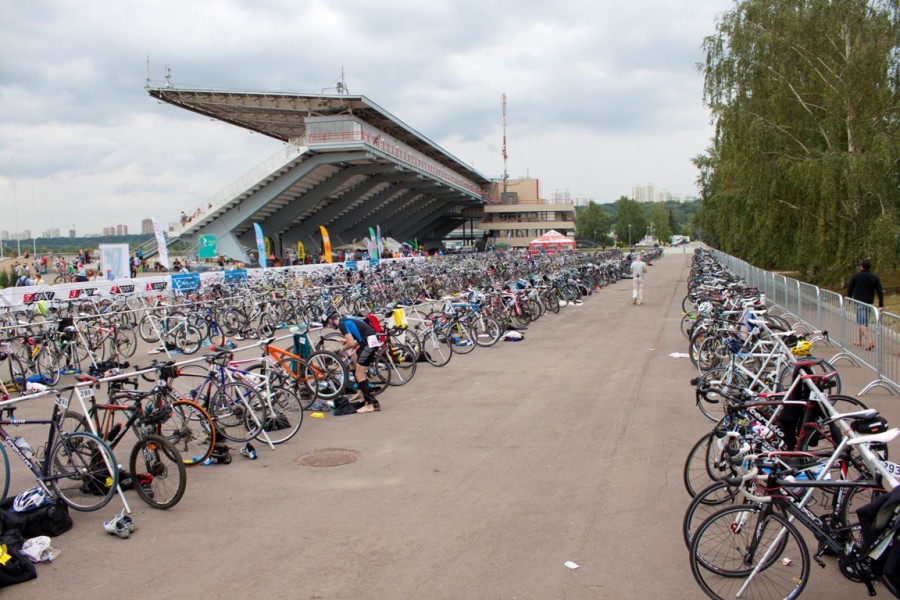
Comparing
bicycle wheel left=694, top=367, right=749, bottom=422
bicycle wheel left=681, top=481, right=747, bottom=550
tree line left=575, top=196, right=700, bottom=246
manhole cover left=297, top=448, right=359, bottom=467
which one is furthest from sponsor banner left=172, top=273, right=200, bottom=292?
tree line left=575, top=196, right=700, bottom=246

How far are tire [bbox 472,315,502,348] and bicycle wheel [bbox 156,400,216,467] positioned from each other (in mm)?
6757

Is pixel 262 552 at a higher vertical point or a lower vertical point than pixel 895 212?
lower

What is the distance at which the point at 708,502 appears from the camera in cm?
384

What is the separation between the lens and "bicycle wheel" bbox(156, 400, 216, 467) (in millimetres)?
5789

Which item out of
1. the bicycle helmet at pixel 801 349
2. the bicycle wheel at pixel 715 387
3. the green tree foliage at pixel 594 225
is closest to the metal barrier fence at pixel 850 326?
the bicycle helmet at pixel 801 349

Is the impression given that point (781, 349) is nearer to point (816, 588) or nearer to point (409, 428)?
point (816, 588)

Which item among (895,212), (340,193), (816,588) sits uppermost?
(340,193)

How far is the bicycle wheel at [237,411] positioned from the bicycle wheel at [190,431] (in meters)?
0.37

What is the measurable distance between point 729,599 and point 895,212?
1849 cm

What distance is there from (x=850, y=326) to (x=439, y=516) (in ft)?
27.2

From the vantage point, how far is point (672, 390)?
869 centimetres

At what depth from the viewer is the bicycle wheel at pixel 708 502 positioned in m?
3.74

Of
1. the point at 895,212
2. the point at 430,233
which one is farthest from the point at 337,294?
the point at 430,233

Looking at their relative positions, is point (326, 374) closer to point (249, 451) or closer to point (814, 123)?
point (249, 451)
